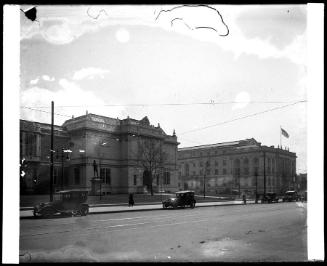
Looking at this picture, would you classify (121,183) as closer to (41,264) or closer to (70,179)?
(70,179)

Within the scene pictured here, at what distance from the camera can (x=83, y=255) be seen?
299 inches

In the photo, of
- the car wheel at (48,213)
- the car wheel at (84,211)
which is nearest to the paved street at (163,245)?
the car wheel at (48,213)

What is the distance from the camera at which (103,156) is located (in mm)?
37500

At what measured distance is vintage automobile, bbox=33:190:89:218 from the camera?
16.0 meters

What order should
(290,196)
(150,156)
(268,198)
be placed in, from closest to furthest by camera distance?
(268,198) < (290,196) < (150,156)

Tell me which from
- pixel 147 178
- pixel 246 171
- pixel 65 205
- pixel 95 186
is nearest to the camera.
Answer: pixel 65 205

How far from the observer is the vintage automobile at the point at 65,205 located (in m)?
16.0

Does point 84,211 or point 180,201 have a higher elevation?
point 84,211

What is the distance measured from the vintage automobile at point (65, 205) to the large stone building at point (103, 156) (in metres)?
4.79

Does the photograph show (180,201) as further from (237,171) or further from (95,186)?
(237,171)

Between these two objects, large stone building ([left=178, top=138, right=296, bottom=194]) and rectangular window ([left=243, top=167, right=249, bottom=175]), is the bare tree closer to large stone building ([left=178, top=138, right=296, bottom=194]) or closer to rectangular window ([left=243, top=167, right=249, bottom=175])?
large stone building ([left=178, top=138, right=296, bottom=194])

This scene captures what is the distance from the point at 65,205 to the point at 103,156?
20.6 metres

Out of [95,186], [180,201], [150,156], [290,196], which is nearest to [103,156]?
[95,186]
